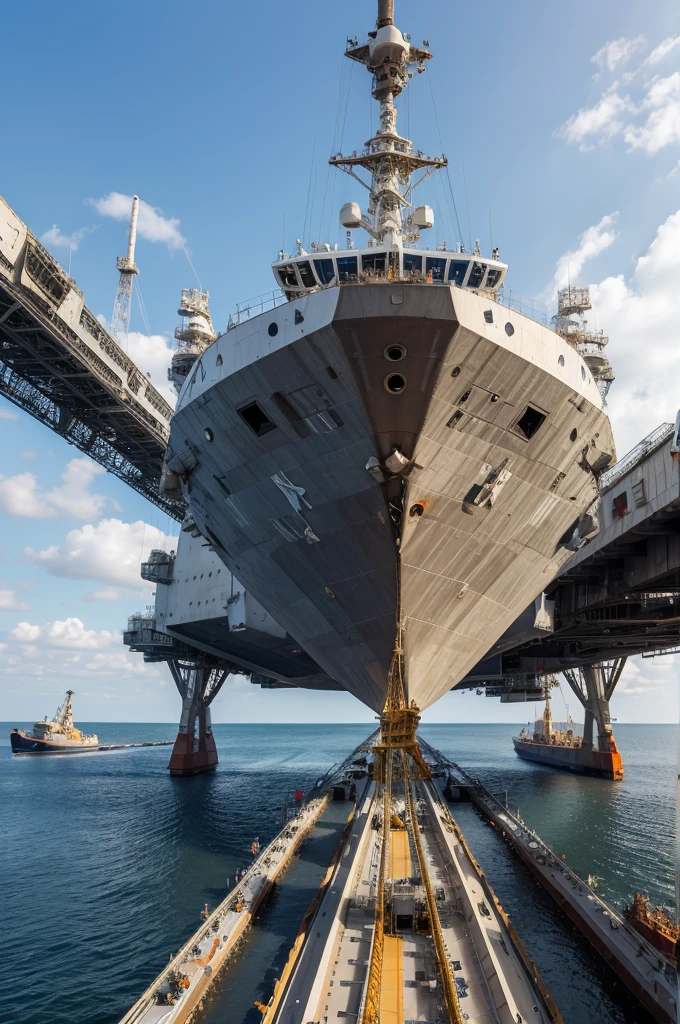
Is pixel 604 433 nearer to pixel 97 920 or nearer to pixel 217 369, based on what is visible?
pixel 217 369

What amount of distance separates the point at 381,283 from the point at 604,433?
314 inches

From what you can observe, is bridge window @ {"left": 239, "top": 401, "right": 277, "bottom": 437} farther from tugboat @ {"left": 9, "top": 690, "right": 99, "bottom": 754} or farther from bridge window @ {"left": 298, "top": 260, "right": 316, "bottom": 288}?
tugboat @ {"left": 9, "top": 690, "right": 99, "bottom": 754}

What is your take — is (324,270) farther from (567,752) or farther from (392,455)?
(567,752)

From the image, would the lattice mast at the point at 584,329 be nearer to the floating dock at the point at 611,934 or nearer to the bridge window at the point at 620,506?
the bridge window at the point at 620,506

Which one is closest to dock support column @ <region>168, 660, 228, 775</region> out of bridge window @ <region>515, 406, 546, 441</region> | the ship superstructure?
the ship superstructure

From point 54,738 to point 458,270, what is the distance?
79.5 metres

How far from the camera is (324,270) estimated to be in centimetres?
1541

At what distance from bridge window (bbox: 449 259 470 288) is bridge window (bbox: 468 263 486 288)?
0.21m

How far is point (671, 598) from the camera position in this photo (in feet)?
81.7

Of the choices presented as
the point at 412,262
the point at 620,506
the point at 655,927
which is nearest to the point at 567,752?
the point at 620,506

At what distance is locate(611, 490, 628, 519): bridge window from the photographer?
19703mm

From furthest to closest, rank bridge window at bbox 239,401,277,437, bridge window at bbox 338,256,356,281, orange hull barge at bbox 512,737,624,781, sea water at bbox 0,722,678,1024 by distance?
orange hull barge at bbox 512,737,624,781
bridge window at bbox 338,256,356,281
bridge window at bbox 239,401,277,437
sea water at bbox 0,722,678,1024

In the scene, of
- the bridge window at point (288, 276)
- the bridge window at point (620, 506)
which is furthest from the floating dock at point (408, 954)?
the bridge window at point (288, 276)

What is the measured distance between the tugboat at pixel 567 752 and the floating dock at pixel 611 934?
94.2 feet
